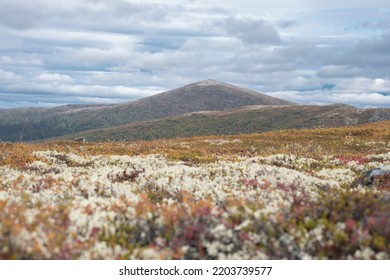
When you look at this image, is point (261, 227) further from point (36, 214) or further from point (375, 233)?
point (36, 214)

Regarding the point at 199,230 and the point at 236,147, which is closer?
A: the point at 199,230

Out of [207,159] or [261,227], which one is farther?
[207,159]

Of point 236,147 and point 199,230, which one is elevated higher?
point 199,230

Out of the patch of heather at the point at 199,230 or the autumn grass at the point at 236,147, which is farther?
the autumn grass at the point at 236,147

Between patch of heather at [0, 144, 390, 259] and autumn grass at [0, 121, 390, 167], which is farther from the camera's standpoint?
autumn grass at [0, 121, 390, 167]

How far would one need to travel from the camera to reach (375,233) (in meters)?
7.90
